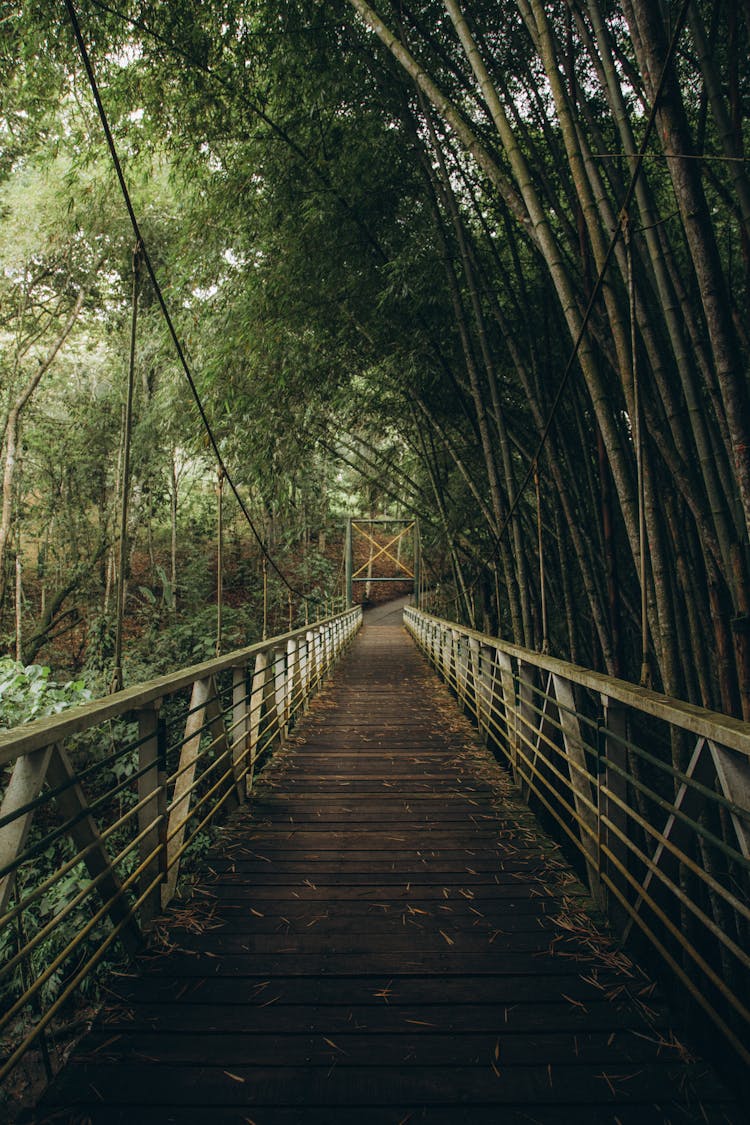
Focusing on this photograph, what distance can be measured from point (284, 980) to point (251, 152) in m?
4.69

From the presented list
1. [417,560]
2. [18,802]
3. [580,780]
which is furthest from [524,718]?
Result: [417,560]

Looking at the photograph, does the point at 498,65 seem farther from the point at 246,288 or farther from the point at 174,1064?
the point at 174,1064

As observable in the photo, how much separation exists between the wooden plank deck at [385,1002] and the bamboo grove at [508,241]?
89 cm

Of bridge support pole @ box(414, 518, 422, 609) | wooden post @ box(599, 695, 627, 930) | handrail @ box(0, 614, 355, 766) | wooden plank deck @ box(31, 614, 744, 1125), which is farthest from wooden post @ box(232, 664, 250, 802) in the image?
bridge support pole @ box(414, 518, 422, 609)

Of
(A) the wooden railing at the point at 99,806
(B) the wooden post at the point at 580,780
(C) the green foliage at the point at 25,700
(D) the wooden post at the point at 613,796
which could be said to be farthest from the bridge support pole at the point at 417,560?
(D) the wooden post at the point at 613,796

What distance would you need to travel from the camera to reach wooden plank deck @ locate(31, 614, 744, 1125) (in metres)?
1.15

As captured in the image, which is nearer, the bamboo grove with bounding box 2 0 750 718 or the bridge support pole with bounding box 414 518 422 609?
the bamboo grove with bounding box 2 0 750 718

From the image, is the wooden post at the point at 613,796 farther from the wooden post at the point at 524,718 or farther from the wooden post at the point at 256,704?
the wooden post at the point at 256,704

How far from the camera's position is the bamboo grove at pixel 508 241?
80.1 inches

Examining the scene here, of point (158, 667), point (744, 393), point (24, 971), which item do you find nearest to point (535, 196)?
point (744, 393)

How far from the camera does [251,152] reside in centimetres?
409

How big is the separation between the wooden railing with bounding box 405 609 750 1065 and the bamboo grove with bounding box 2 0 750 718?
32 centimetres

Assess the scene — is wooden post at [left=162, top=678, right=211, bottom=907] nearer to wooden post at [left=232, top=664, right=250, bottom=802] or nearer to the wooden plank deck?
the wooden plank deck

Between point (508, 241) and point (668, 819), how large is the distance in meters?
4.01
